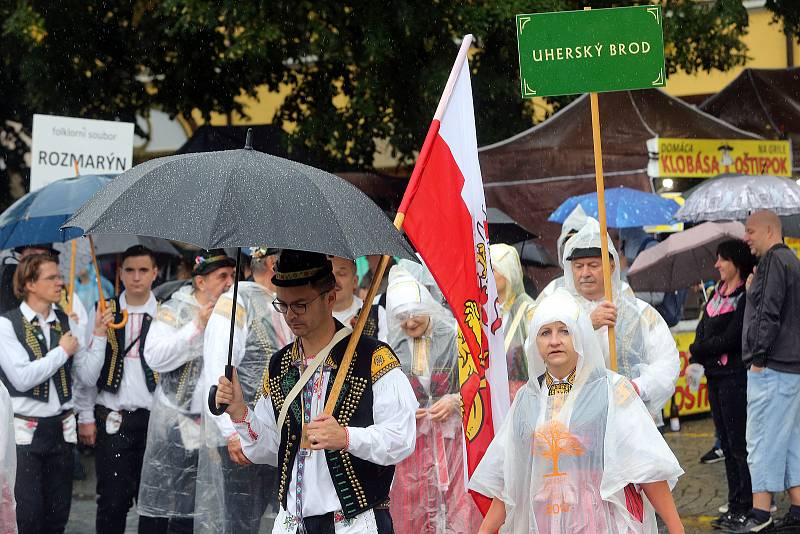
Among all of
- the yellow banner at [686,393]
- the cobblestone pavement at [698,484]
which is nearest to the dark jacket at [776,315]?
the cobblestone pavement at [698,484]

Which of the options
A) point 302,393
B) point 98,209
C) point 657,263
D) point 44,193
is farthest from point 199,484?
point 657,263

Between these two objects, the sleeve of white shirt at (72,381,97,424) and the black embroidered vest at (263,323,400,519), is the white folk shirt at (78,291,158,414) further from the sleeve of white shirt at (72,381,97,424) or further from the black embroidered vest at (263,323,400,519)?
the black embroidered vest at (263,323,400,519)

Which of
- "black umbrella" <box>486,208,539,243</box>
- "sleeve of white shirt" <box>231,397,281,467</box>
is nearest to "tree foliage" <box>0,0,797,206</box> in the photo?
"black umbrella" <box>486,208,539,243</box>

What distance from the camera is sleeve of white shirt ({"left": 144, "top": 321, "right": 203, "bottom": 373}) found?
6.80 meters

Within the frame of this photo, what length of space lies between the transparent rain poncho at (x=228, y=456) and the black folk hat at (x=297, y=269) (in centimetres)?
217

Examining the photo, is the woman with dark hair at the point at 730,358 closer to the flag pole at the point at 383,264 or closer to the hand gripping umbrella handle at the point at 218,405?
the flag pole at the point at 383,264

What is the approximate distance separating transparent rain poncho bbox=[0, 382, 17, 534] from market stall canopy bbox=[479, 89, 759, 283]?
291 inches

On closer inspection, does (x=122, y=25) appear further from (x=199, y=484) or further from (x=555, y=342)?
(x=555, y=342)

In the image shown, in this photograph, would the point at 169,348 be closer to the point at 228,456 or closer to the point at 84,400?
the point at 228,456

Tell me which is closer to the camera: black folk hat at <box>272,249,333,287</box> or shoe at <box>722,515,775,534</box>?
black folk hat at <box>272,249,333,287</box>

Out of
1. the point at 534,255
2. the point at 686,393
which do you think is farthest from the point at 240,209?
the point at 686,393

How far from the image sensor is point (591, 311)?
18.6 ft

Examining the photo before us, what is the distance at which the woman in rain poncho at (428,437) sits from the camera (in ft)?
21.5

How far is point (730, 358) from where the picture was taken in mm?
8562
